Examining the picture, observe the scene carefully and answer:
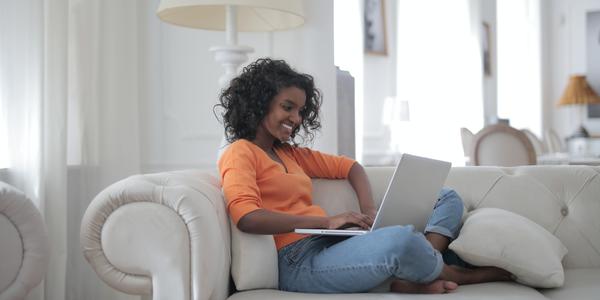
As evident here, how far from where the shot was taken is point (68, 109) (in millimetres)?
2828

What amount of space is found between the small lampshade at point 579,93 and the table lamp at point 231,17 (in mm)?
7048

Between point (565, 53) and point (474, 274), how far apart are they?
8.43 metres

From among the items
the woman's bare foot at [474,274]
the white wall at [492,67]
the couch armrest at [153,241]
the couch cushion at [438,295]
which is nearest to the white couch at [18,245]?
the couch armrest at [153,241]

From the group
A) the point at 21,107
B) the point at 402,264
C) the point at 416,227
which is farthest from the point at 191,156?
the point at 402,264

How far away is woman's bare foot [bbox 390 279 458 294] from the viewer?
6.06ft

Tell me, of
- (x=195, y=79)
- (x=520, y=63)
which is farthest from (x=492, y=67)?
(x=195, y=79)

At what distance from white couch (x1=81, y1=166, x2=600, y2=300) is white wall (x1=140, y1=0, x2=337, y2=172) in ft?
3.72

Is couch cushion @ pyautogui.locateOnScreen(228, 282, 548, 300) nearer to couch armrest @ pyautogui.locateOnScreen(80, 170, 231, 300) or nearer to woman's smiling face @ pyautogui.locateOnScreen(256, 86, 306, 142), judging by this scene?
couch armrest @ pyautogui.locateOnScreen(80, 170, 231, 300)

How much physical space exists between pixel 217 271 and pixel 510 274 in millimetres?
821

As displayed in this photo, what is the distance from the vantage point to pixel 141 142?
11.1 feet

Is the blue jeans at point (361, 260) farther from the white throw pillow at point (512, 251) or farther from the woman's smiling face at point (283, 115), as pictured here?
the woman's smiling face at point (283, 115)

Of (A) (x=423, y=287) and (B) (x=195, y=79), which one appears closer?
(A) (x=423, y=287)

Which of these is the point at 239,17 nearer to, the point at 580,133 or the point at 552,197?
the point at 552,197

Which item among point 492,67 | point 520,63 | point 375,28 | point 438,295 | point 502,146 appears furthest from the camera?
point 520,63
